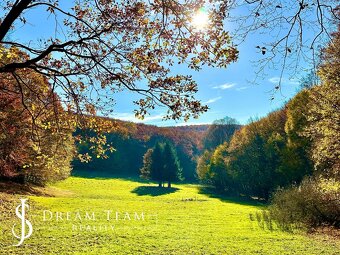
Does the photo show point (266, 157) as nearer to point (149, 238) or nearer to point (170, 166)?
point (170, 166)

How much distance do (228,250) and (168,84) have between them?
9.29 metres

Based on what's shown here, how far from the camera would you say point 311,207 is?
19.4m

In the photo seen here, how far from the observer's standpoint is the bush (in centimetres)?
1869

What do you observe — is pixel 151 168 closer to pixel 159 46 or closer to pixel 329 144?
pixel 329 144

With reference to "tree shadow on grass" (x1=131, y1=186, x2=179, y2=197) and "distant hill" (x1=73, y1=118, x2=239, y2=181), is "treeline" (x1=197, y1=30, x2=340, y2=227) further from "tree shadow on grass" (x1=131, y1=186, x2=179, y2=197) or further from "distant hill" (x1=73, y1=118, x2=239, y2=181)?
"distant hill" (x1=73, y1=118, x2=239, y2=181)

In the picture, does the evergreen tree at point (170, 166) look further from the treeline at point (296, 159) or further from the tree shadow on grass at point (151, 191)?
the tree shadow on grass at point (151, 191)

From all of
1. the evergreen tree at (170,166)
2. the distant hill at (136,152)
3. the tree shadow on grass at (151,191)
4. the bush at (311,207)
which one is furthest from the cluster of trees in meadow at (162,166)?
the bush at (311,207)

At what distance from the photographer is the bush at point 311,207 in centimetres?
1869

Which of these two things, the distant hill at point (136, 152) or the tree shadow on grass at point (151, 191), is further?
the distant hill at point (136, 152)

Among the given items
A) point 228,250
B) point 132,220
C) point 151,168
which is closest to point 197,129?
point 151,168

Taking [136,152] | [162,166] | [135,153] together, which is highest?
[136,152]

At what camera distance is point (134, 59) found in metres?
6.94

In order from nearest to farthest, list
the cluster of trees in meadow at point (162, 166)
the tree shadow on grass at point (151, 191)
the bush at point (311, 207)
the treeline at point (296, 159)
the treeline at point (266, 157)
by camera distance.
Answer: the treeline at point (296, 159) < the bush at point (311, 207) < the treeline at point (266, 157) < the tree shadow on grass at point (151, 191) < the cluster of trees in meadow at point (162, 166)

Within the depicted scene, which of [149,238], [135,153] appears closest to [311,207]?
[149,238]
